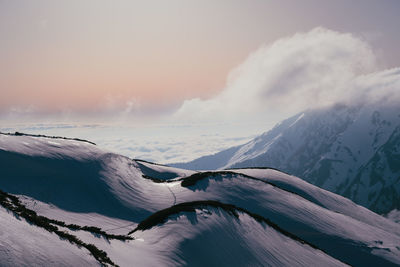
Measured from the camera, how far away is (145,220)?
19.4 metres

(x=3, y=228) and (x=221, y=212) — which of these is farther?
(x=221, y=212)

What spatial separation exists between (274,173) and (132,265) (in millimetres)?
46811

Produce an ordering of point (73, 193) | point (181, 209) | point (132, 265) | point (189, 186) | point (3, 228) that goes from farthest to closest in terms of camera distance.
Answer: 1. point (189, 186)
2. point (73, 193)
3. point (181, 209)
4. point (132, 265)
5. point (3, 228)

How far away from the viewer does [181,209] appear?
19.0 metres

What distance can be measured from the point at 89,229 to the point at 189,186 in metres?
20.3

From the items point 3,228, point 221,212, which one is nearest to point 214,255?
point 221,212

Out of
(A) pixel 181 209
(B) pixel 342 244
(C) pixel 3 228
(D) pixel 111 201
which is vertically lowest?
(B) pixel 342 244

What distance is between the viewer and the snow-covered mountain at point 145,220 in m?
10.7

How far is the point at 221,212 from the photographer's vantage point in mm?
19500

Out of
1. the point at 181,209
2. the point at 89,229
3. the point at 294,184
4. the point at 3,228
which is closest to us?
the point at 3,228

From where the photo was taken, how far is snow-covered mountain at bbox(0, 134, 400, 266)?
35.0 ft

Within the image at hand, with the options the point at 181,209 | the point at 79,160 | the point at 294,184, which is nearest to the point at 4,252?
the point at 181,209

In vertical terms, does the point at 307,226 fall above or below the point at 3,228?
below

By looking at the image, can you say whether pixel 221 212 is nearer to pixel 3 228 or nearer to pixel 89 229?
pixel 89 229
